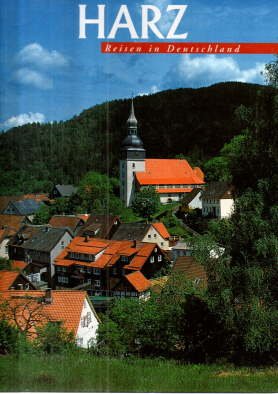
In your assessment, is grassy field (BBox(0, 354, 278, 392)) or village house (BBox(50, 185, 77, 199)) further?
village house (BBox(50, 185, 77, 199))

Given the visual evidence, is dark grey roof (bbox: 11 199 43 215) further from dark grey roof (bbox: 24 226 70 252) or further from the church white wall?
the church white wall

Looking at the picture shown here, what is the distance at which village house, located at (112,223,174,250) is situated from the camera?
6.32 m

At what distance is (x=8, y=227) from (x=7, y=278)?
62cm

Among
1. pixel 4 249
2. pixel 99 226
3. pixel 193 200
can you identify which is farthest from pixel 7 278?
pixel 193 200

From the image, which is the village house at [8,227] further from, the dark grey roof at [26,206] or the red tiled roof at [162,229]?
the red tiled roof at [162,229]

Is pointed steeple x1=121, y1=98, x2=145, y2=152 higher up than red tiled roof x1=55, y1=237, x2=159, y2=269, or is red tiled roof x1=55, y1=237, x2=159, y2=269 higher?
pointed steeple x1=121, y1=98, x2=145, y2=152

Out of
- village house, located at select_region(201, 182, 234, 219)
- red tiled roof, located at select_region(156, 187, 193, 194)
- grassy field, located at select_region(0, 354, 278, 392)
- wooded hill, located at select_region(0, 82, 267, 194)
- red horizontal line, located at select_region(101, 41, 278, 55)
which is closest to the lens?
grassy field, located at select_region(0, 354, 278, 392)

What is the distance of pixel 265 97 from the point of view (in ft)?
18.7

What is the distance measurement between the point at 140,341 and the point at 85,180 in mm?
2208

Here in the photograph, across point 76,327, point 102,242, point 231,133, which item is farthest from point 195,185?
point 76,327

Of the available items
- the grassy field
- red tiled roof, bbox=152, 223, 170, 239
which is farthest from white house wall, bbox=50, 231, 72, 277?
the grassy field

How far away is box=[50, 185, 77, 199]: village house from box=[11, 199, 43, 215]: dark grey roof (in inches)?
8.3

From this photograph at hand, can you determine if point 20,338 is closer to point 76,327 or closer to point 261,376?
point 76,327

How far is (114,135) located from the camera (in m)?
6.11
